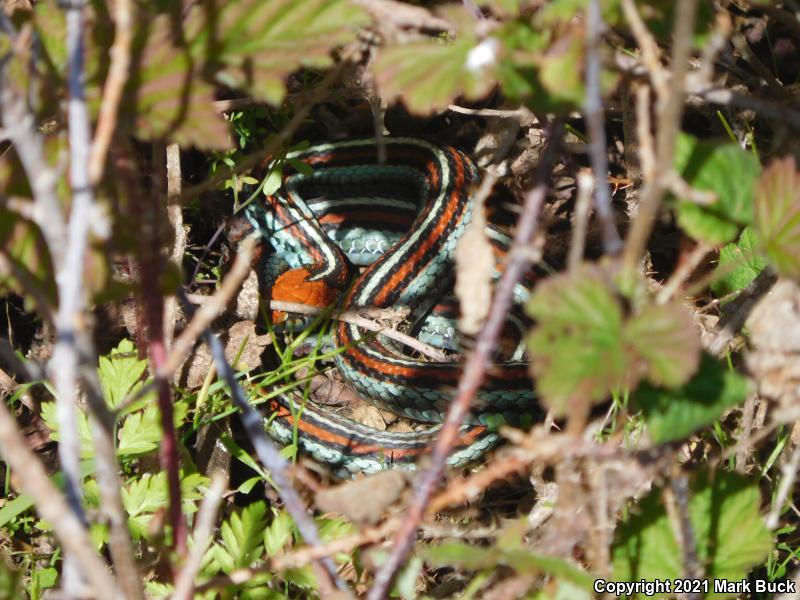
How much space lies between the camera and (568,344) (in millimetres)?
1093

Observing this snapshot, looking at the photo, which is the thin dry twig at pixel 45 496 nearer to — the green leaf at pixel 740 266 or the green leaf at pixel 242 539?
the green leaf at pixel 242 539

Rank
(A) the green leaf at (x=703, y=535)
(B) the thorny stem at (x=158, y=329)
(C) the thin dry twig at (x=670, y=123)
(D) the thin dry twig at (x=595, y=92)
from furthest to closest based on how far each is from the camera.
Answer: (A) the green leaf at (x=703, y=535), (B) the thorny stem at (x=158, y=329), (D) the thin dry twig at (x=595, y=92), (C) the thin dry twig at (x=670, y=123)

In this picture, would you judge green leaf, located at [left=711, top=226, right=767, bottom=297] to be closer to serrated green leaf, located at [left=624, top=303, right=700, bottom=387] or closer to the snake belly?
the snake belly

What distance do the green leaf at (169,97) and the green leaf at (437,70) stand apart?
0.27 m

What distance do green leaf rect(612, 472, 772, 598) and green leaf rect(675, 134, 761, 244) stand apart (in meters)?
0.57

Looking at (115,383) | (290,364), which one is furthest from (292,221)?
(115,383)

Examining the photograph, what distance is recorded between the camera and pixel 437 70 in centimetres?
125

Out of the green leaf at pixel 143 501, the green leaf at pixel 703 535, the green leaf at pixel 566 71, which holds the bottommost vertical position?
the green leaf at pixel 143 501

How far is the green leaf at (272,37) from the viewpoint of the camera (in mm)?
1312

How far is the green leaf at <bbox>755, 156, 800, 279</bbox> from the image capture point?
4.07ft

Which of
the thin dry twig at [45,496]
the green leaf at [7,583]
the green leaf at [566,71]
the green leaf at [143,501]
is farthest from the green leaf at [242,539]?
the green leaf at [566,71]

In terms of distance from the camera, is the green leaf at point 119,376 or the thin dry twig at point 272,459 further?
the green leaf at point 119,376

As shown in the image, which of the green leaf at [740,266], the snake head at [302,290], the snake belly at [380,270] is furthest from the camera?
the snake head at [302,290]

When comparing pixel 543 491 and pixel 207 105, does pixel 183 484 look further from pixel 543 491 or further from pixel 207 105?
pixel 207 105
